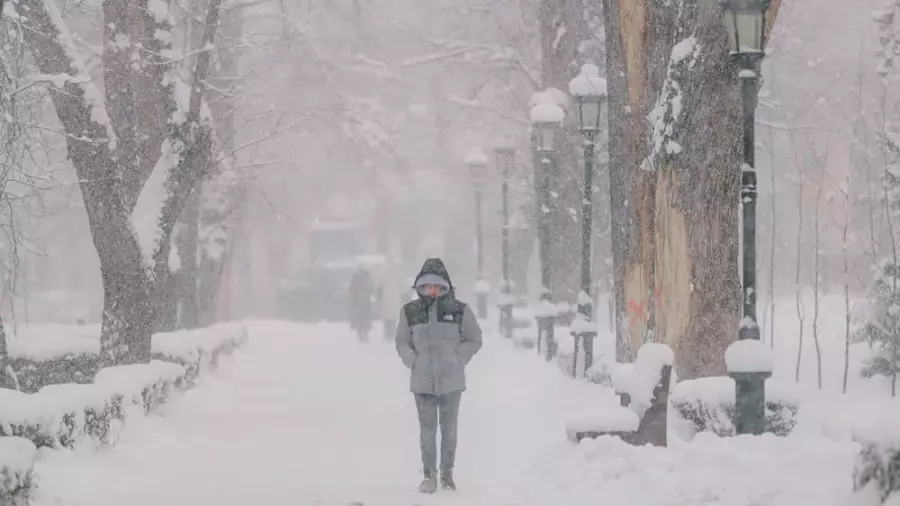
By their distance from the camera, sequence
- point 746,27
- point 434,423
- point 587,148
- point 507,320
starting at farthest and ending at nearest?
point 507,320
point 587,148
point 434,423
point 746,27

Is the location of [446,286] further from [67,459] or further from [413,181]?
[413,181]

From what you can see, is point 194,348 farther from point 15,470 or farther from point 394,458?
point 15,470

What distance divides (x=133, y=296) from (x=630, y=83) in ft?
19.9

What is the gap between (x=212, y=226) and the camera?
83.1 feet

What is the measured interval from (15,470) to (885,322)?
49.5 feet

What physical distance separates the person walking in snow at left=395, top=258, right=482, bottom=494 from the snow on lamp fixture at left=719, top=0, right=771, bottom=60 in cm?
287

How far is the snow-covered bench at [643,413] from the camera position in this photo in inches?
369

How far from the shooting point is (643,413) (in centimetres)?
940

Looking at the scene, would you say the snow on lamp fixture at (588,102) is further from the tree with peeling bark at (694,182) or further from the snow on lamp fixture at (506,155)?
the snow on lamp fixture at (506,155)

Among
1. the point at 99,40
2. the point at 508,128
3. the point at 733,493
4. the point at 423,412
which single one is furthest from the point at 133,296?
the point at 508,128

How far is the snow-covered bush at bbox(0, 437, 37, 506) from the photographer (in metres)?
7.18

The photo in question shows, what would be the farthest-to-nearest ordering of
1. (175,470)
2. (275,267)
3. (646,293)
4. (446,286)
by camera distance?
(275,267) < (646,293) < (175,470) < (446,286)

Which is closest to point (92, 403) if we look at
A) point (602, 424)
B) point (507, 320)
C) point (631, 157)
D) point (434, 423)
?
point (434, 423)

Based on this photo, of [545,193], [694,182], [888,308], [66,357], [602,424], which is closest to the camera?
[602,424]
